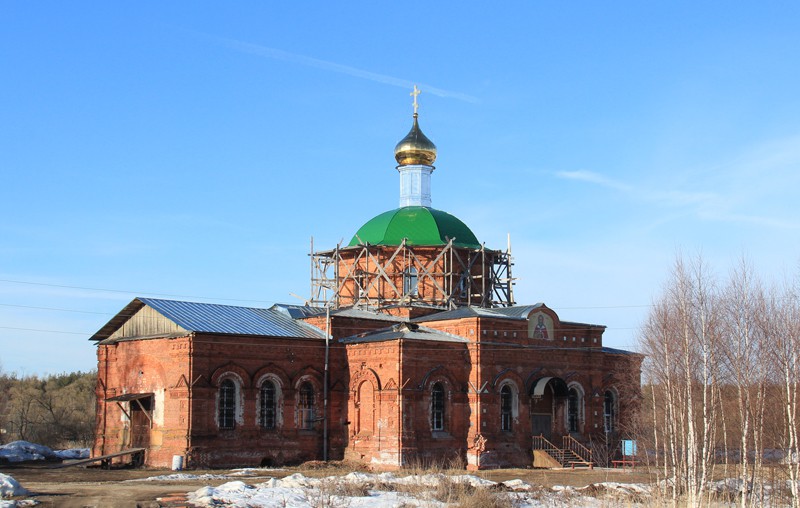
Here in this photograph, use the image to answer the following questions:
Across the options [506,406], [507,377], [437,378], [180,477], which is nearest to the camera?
[180,477]

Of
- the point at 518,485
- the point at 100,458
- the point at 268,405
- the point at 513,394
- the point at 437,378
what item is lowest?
the point at 518,485

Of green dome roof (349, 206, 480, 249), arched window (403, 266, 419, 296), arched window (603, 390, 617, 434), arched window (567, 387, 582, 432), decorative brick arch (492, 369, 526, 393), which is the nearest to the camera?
decorative brick arch (492, 369, 526, 393)

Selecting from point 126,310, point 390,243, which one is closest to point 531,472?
point 390,243

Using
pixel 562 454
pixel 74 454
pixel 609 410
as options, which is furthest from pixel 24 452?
pixel 609 410

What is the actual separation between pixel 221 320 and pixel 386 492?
10660 millimetres

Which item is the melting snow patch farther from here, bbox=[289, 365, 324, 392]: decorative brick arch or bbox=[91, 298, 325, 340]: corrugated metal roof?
bbox=[289, 365, 324, 392]: decorative brick arch

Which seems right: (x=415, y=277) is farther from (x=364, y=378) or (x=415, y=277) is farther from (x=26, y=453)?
(x=26, y=453)

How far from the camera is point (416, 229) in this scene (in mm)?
36375

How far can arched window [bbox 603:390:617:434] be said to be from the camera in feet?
113

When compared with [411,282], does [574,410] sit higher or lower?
lower

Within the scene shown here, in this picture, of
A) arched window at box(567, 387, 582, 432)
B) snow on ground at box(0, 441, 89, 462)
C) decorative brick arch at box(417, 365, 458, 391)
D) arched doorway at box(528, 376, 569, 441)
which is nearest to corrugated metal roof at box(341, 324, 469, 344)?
decorative brick arch at box(417, 365, 458, 391)

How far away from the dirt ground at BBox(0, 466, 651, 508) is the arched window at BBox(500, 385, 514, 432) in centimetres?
196

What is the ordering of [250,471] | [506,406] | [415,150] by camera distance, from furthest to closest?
1. [415,150]
2. [506,406]
3. [250,471]

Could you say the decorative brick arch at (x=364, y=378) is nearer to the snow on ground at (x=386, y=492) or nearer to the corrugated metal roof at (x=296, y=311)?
the corrugated metal roof at (x=296, y=311)
